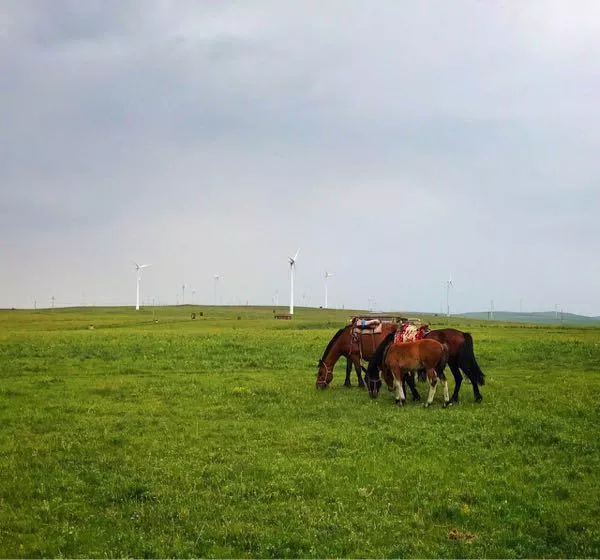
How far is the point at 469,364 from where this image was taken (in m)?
17.7

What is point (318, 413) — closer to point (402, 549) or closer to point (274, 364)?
point (402, 549)

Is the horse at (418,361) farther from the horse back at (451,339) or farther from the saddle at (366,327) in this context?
the saddle at (366,327)

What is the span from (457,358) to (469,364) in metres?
0.39

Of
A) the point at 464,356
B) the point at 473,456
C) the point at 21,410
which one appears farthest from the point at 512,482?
the point at 21,410

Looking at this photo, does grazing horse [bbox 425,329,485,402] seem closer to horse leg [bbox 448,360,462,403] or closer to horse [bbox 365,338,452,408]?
horse leg [bbox 448,360,462,403]

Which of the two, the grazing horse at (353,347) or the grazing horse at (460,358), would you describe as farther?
the grazing horse at (353,347)

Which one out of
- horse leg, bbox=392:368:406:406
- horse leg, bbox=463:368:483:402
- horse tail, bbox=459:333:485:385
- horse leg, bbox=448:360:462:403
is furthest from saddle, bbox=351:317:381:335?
horse leg, bbox=463:368:483:402

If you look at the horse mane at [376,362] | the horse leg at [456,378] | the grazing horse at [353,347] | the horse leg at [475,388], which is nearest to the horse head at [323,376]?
the grazing horse at [353,347]

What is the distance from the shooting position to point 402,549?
25.0ft

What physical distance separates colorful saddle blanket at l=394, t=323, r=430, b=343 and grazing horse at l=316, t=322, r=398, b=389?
1.36 metres

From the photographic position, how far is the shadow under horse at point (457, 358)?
17719 mm

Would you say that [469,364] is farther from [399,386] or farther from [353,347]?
[353,347]

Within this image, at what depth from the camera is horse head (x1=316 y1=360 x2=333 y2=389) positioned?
20188 millimetres

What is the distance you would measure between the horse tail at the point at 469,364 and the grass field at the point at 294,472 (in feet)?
2.48
